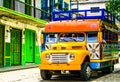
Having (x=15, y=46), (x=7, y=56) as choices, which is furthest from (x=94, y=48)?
(x=15, y=46)

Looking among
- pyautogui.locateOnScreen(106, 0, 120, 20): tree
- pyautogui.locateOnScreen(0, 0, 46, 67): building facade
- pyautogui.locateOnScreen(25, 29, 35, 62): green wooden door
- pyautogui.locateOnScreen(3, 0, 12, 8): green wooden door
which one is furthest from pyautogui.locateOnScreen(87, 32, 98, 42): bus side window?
pyautogui.locateOnScreen(25, 29, 35, 62): green wooden door

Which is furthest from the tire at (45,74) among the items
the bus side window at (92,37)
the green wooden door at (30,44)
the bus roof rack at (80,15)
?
the green wooden door at (30,44)

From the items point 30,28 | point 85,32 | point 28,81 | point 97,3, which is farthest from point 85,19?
point 97,3

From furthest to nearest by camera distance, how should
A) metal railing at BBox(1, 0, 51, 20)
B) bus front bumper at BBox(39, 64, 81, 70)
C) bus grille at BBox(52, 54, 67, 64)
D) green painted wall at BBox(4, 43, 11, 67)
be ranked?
metal railing at BBox(1, 0, 51, 20) → green painted wall at BBox(4, 43, 11, 67) → bus grille at BBox(52, 54, 67, 64) → bus front bumper at BBox(39, 64, 81, 70)

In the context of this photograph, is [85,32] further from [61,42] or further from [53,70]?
[53,70]

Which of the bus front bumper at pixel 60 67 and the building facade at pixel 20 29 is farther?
the building facade at pixel 20 29

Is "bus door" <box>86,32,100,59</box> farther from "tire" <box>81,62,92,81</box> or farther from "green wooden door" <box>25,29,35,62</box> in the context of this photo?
"green wooden door" <box>25,29,35,62</box>

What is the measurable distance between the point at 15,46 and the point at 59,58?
44.7ft

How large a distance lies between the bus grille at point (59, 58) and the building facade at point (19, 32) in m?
8.67

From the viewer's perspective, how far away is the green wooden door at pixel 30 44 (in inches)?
1276

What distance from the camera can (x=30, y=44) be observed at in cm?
3316

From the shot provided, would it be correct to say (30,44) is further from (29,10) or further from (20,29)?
(20,29)

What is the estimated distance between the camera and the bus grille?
1641 centimetres

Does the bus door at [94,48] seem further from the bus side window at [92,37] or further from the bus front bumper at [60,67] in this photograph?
the bus front bumper at [60,67]
